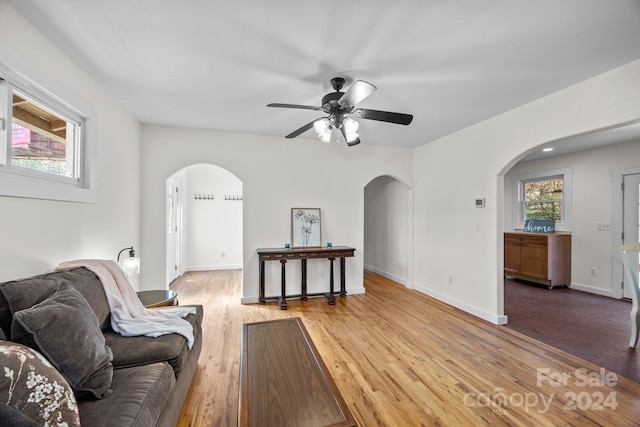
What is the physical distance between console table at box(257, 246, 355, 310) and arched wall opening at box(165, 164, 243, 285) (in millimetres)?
2549

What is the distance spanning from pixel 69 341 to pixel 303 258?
2.93 m

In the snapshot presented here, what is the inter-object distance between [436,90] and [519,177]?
4526mm

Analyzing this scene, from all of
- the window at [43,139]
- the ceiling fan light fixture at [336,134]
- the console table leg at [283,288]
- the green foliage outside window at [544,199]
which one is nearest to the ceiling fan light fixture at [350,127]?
the ceiling fan light fixture at [336,134]

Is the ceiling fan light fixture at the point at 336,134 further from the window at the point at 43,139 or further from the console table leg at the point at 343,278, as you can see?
the window at the point at 43,139

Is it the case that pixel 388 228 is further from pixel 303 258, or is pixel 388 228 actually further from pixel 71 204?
pixel 71 204

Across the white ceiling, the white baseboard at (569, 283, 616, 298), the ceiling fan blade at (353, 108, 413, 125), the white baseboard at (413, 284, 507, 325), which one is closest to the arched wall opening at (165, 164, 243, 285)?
the white ceiling

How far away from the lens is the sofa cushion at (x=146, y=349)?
1.51 meters

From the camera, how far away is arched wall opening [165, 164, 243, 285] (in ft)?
20.1

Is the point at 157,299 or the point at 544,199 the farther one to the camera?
the point at 544,199

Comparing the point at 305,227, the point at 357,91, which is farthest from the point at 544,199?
the point at 357,91

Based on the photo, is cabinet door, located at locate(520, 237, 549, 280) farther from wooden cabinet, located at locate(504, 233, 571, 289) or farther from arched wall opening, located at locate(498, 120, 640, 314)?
arched wall opening, located at locate(498, 120, 640, 314)

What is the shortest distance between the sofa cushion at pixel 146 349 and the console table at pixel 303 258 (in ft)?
6.98

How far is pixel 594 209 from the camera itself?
4664mm

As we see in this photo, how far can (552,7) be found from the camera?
160cm
